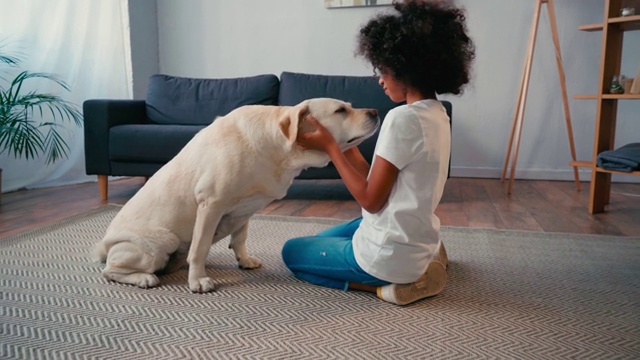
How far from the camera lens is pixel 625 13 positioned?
127 inches

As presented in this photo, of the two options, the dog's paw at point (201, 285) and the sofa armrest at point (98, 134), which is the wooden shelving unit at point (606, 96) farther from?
the sofa armrest at point (98, 134)

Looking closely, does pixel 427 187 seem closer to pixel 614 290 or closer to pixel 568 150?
pixel 614 290

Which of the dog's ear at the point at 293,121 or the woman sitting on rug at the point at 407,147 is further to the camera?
the dog's ear at the point at 293,121

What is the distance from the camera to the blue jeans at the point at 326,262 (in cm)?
182

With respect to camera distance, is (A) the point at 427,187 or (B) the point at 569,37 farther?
(B) the point at 569,37

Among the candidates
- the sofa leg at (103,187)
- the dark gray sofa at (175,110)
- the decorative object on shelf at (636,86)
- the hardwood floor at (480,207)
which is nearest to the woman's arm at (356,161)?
the hardwood floor at (480,207)

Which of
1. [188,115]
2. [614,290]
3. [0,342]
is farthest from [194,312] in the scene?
[188,115]

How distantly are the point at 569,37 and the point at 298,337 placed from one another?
4314mm

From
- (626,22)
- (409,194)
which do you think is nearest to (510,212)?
(626,22)

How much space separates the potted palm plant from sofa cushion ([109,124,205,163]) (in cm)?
53

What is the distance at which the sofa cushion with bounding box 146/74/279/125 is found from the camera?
4.41 m

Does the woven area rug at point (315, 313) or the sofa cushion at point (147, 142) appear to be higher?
the sofa cushion at point (147, 142)

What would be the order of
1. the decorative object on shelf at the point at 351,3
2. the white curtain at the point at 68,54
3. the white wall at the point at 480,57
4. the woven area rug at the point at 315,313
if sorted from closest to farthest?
the woven area rug at the point at 315,313 < the white curtain at the point at 68,54 < the white wall at the point at 480,57 < the decorative object on shelf at the point at 351,3

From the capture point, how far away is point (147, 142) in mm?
3730
